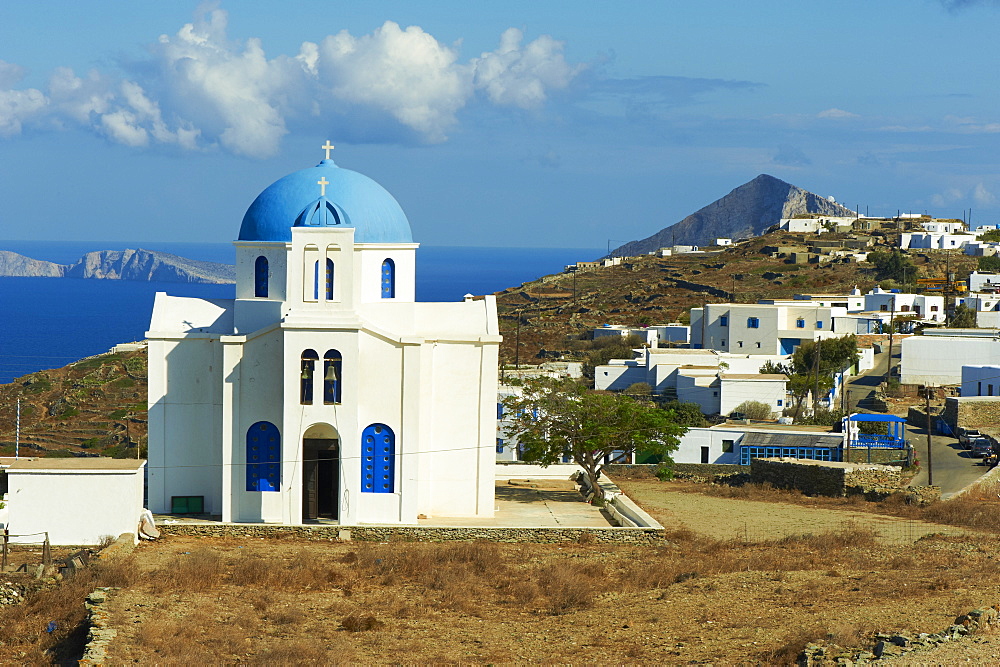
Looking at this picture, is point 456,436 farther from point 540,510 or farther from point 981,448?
point 981,448

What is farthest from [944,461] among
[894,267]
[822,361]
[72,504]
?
[894,267]

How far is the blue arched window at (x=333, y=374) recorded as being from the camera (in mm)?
24406

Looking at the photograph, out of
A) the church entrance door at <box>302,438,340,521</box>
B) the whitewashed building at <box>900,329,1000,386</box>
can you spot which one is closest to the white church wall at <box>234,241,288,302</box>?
the church entrance door at <box>302,438,340,521</box>

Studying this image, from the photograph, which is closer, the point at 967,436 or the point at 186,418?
the point at 186,418

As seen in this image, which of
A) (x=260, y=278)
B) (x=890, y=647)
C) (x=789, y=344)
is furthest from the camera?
(x=789, y=344)

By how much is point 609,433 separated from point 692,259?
80128 millimetres

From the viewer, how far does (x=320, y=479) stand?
25.3 metres

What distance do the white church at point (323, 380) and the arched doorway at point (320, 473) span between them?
0.09 ft

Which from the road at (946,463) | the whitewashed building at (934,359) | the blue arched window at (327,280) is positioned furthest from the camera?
the whitewashed building at (934,359)

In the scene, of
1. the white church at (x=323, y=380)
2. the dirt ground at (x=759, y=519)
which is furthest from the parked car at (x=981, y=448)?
the white church at (x=323, y=380)

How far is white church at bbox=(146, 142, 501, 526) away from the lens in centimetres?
2447

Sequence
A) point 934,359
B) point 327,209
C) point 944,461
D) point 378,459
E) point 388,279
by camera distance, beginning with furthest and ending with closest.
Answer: point 934,359, point 944,461, point 388,279, point 327,209, point 378,459

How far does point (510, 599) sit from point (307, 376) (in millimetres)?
7099

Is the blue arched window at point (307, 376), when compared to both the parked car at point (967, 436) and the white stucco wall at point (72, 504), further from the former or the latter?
the parked car at point (967, 436)
